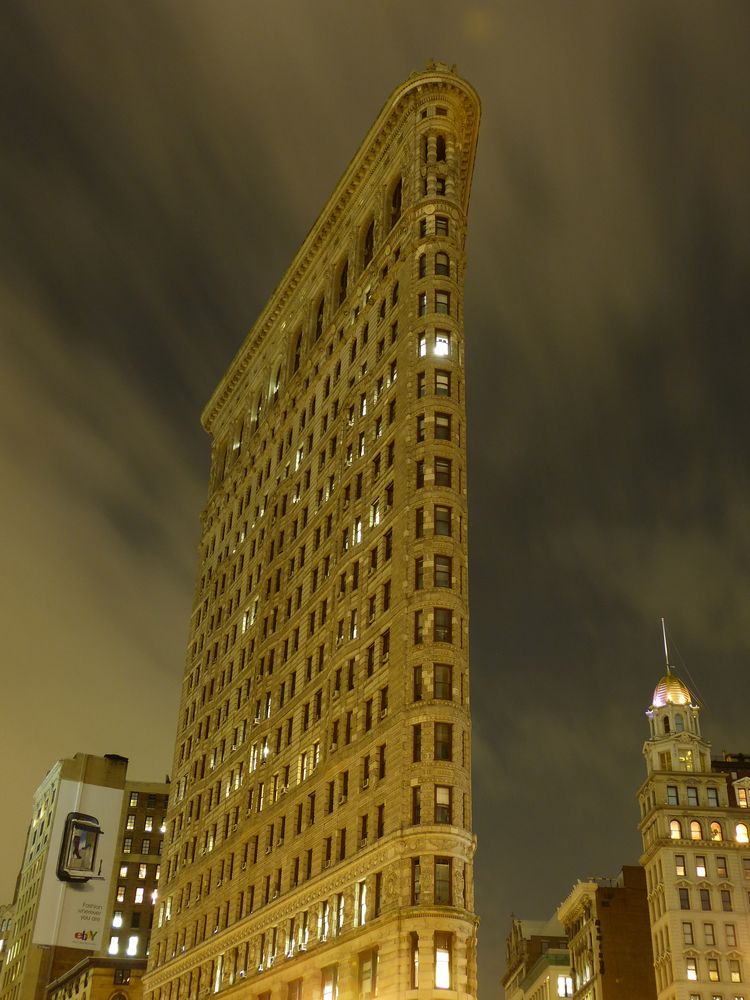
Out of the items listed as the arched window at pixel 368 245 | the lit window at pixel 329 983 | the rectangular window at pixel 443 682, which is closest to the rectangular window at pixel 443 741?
the rectangular window at pixel 443 682

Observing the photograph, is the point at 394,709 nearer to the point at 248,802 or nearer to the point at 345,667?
the point at 345,667

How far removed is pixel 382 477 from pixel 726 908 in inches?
3394

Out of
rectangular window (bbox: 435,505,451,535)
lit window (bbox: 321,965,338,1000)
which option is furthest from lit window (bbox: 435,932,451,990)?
rectangular window (bbox: 435,505,451,535)

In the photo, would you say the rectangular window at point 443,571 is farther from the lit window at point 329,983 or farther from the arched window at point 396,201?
the arched window at point 396,201

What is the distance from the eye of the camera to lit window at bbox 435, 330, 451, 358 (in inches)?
3182

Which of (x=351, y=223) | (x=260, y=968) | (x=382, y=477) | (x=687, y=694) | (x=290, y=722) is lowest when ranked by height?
(x=260, y=968)

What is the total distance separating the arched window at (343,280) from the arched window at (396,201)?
28.9 ft

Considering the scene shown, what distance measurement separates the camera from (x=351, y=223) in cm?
10569

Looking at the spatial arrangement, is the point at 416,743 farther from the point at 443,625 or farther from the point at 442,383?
the point at 442,383

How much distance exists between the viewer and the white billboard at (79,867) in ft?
528

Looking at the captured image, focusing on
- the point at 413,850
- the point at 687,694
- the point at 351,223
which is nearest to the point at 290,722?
the point at 413,850

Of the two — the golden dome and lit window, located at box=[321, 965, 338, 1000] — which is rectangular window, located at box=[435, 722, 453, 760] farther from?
the golden dome

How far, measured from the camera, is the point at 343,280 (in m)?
106

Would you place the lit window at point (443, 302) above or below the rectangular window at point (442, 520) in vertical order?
above
